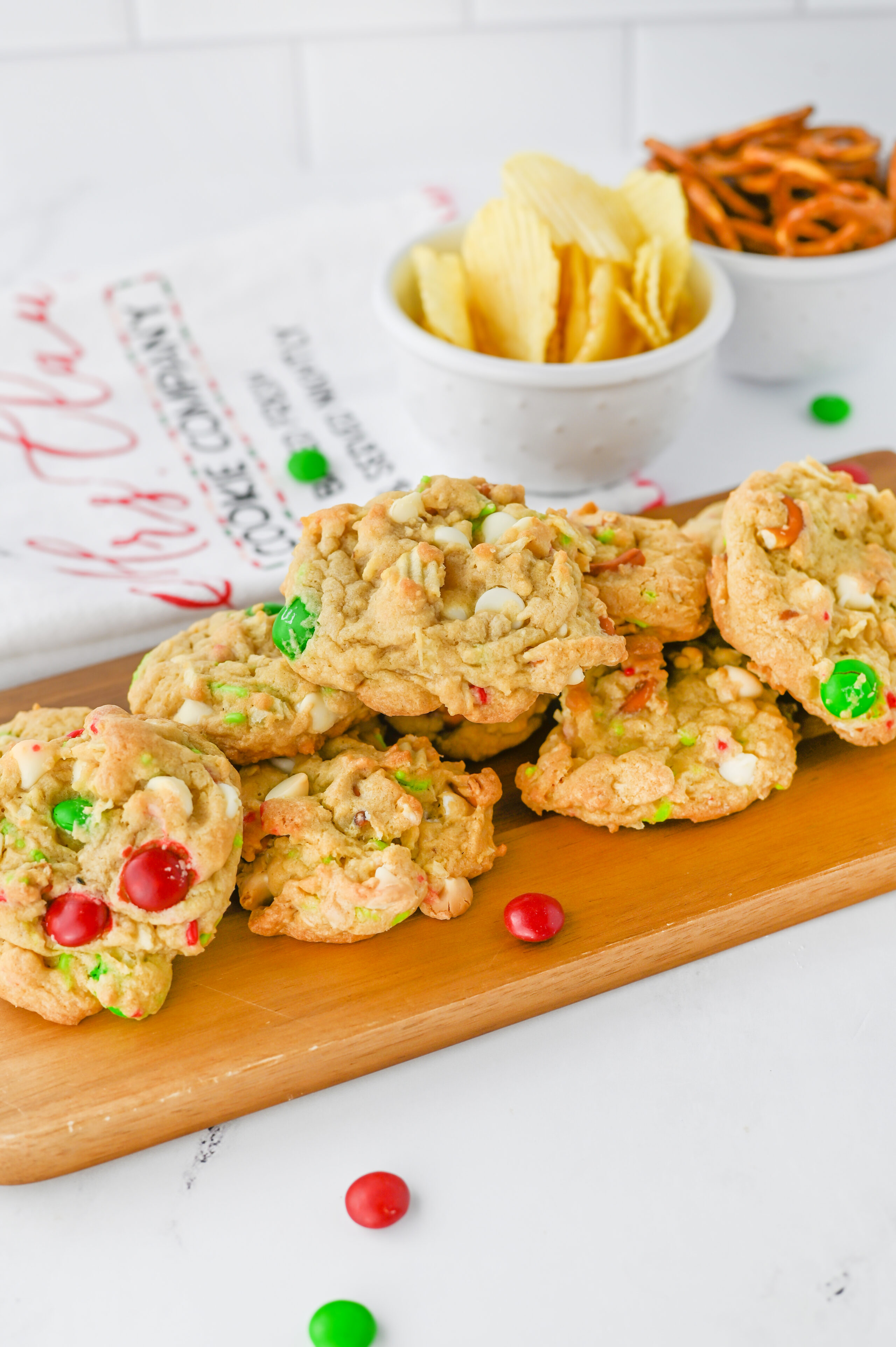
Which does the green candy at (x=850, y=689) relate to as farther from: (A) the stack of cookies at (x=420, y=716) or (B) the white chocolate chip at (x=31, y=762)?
(B) the white chocolate chip at (x=31, y=762)

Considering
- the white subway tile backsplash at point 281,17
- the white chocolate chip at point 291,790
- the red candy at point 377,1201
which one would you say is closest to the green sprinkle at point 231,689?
the white chocolate chip at point 291,790

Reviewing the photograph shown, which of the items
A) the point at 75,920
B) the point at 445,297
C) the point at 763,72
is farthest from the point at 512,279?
the point at 763,72

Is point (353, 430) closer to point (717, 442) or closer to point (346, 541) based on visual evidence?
point (717, 442)

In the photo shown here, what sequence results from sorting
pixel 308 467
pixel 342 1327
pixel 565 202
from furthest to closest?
pixel 308 467 < pixel 565 202 < pixel 342 1327

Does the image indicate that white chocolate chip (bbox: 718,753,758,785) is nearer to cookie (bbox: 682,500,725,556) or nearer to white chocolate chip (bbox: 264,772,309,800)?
cookie (bbox: 682,500,725,556)

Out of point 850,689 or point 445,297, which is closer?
point 850,689

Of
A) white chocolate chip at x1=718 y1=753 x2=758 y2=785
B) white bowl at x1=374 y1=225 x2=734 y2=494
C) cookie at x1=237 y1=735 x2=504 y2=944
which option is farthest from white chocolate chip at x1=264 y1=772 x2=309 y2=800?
white bowl at x1=374 y1=225 x2=734 y2=494

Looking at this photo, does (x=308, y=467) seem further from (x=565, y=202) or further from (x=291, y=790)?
(x=291, y=790)
